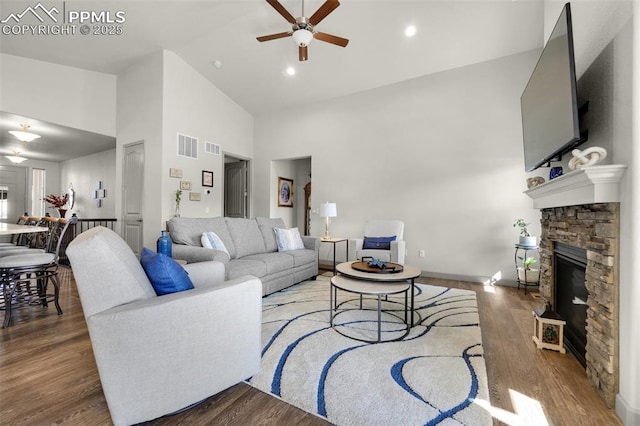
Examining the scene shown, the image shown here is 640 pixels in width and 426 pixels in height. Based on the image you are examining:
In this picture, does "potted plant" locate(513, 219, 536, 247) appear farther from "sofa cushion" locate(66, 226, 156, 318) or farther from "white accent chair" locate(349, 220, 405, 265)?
"sofa cushion" locate(66, 226, 156, 318)

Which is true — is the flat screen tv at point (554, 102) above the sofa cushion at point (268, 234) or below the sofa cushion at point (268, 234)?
above

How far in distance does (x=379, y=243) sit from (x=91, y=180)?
778 cm

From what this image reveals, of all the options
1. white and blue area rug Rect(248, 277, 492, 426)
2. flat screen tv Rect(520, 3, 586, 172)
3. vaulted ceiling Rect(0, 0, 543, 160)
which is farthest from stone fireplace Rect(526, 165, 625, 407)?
vaulted ceiling Rect(0, 0, 543, 160)

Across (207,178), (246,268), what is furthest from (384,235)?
(207,178)

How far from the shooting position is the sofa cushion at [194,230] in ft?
10.8

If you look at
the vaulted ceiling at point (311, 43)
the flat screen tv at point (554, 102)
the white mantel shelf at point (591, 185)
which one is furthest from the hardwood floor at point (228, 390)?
the vaulted ceiling at point (311, 43)

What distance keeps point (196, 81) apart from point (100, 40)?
1460 millimetres

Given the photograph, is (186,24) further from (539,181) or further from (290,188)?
(539,181)

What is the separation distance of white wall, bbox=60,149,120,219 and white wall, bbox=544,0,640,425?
27.9 ft

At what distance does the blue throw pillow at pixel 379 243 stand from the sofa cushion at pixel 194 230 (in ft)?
6.70

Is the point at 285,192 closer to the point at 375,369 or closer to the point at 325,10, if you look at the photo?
the point at 325,10

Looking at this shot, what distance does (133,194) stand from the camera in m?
5.34

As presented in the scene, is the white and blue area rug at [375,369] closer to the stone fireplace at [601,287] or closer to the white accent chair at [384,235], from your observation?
the stone fireplace at [601,287]

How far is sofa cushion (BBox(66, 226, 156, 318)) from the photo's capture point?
4.14 ft
